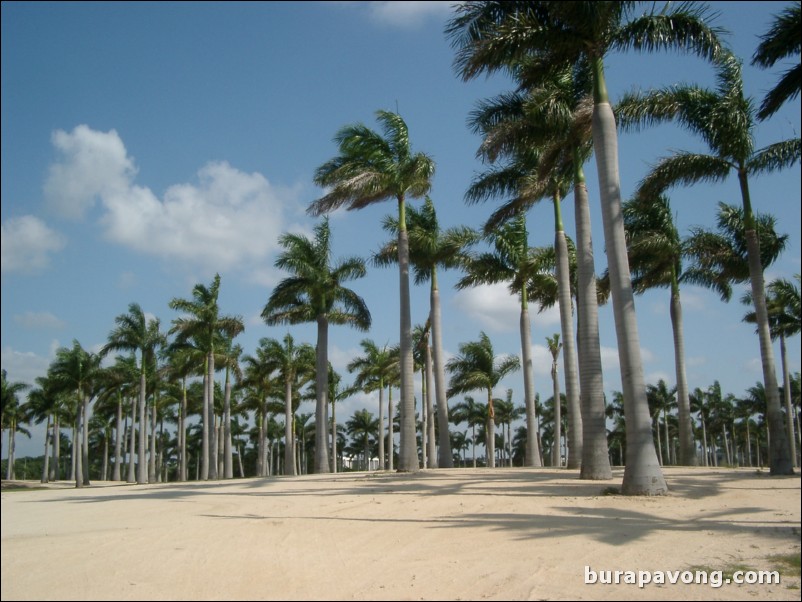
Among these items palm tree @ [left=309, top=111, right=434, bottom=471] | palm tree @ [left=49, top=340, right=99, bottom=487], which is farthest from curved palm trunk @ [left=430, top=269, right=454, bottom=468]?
palm tree @ [left=49, top=340, right=99, bottom=487]

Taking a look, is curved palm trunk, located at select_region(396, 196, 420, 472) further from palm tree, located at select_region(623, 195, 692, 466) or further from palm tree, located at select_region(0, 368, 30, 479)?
palm tree, located at select_region(0, 368, 30, 479)

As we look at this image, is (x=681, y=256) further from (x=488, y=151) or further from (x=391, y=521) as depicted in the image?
(x=391, y=521)

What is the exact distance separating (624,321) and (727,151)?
10.2 meters

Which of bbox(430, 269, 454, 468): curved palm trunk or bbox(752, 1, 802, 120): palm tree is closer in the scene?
bbox(752, 1, 802, 120): palm tree

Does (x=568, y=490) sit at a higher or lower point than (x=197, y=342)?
lower

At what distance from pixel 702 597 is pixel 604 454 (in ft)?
37.0

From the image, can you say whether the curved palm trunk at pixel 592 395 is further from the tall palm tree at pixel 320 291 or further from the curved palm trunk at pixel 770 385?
the tall palm tree at pixel 320 291

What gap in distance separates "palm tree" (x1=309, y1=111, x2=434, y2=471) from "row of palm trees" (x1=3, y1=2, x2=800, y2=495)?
0.19 feet

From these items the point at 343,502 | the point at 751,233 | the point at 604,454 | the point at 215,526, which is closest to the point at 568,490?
the point at 604,454

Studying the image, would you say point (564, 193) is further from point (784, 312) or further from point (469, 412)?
point (469, 412)

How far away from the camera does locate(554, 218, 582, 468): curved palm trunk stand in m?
23.1

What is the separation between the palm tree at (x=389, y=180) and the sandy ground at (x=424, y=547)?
440 inches

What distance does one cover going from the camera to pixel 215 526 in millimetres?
11719

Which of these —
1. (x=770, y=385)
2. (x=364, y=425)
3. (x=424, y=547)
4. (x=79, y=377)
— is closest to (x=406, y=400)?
(x=770, y=385)
